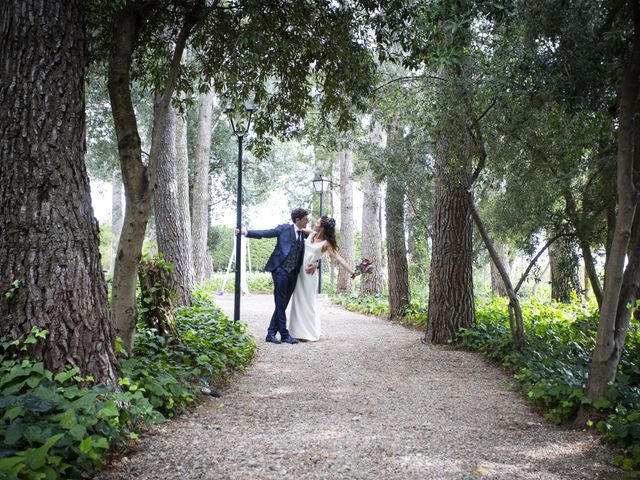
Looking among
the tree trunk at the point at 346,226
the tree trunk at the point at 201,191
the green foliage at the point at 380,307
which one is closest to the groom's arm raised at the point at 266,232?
the green foliage at the point at 380,307

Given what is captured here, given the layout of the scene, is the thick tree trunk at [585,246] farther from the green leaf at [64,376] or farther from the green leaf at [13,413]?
the green leaf at [13,413]

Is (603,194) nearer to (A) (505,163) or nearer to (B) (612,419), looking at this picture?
(A) (505,163)

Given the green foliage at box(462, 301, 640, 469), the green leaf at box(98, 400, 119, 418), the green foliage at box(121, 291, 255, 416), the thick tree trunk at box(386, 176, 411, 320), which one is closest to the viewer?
the green leaf at box(98, 400, 119, 418)

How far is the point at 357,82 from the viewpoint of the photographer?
6.09 m

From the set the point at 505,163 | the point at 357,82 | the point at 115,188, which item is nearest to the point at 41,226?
the point at 357,82

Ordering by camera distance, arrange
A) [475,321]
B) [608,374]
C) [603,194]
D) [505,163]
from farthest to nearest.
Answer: [475,321]
[505,163]
[603,194]
[608,374]

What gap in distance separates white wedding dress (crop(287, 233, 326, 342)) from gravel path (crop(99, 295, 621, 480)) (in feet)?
5.74

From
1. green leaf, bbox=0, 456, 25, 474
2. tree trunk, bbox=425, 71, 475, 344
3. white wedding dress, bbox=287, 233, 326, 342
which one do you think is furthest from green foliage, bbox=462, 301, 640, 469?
green leaf, bbox=0, 456, 25, 474

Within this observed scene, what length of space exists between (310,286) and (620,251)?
17.4 feet

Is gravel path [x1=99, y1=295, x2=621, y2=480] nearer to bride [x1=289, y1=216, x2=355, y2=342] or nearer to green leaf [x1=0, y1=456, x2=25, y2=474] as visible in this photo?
green leaf [x1=0, y1=456, x2=25, y2=474]

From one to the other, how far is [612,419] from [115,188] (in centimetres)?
2436

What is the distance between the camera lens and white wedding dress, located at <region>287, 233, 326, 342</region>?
8680 mm

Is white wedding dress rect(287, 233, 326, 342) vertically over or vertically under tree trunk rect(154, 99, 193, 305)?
under

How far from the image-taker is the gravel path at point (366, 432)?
3281 millimetres
